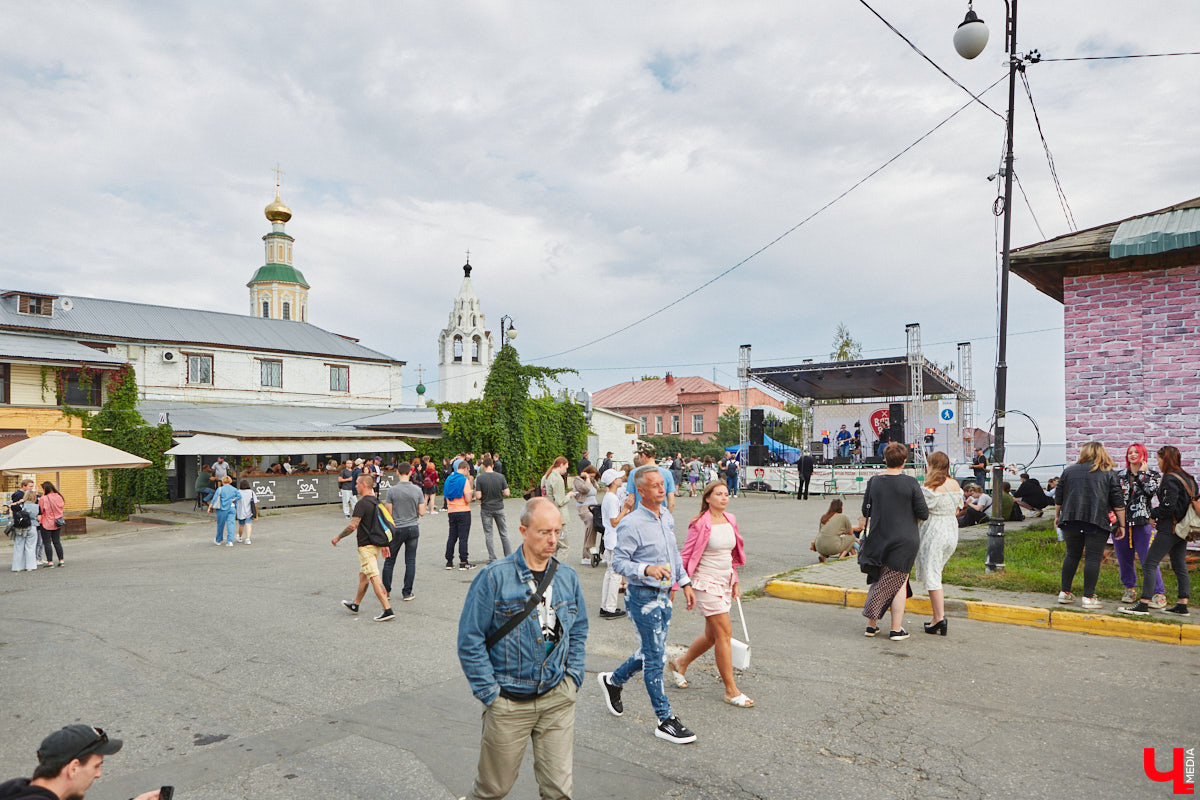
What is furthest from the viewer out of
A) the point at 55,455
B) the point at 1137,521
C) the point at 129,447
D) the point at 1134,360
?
the point at 129,447

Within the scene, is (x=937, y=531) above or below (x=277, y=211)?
below

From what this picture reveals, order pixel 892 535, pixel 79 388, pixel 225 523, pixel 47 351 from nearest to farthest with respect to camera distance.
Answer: pixel 892 535, pixel 225 523, pixel 47 351, pixel 79 388

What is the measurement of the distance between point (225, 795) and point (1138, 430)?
12.0 meters

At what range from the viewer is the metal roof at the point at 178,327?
32656 mm

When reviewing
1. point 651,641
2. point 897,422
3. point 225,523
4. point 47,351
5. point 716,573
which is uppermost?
point 47,351

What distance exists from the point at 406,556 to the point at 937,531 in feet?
19.9

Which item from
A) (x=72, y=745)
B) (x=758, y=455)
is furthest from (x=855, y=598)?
(x=758, y=455)

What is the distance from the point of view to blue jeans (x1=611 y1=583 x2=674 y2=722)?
16.1 ft

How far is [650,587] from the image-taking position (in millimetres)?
5062

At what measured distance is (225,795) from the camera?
4.20 m

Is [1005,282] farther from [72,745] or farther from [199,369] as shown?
[199,369]

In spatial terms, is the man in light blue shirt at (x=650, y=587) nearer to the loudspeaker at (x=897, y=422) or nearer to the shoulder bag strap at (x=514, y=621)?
the shoulder bag strap at (x=514, y=621)

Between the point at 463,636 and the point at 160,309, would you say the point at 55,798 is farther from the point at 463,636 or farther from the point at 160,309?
the point at 160,309

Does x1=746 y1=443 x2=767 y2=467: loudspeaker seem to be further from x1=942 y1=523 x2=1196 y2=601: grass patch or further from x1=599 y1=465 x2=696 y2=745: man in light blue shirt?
x1=599 y1=465 x2=696 y2=745: man in light blue shirt
